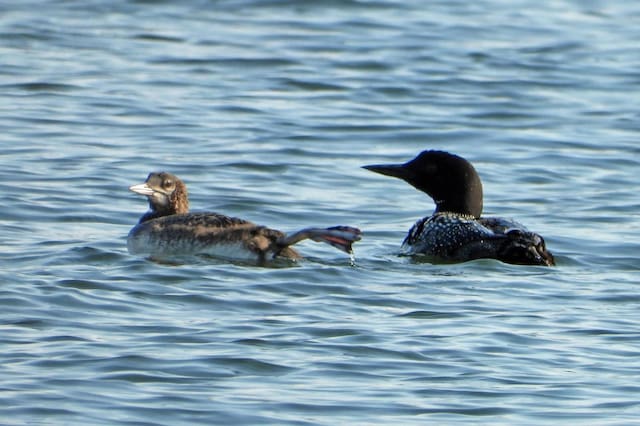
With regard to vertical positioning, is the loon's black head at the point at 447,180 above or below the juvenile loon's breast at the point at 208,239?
above

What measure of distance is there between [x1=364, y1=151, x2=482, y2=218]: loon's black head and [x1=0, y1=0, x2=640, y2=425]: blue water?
15.7 inches

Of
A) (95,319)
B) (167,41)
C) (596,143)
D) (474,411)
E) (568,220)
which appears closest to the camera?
(474,411)

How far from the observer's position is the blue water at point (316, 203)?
24.2 ft

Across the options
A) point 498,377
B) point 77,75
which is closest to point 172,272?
point 498,377

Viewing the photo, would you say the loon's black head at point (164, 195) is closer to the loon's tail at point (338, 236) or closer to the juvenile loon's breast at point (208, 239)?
the juvenile loon's breast at point (208, 239)

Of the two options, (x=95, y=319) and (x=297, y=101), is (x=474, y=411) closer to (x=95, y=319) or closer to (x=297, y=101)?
(x=95, y=319)

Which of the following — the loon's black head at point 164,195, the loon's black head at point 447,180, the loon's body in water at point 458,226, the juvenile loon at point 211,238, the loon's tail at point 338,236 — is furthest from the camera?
the loon's black head at point 447,180

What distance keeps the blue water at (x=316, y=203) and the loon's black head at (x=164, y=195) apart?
0.98 feet

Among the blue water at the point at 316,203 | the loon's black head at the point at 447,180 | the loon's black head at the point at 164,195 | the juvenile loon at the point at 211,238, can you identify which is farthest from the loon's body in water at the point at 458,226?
the loon's black head at the point at 164,195

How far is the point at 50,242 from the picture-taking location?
1057cm

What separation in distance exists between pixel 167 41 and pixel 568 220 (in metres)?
7.73

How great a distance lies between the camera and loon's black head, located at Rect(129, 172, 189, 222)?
10844 mm

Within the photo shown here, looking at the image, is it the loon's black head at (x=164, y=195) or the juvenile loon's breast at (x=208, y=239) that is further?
the loon's black head at (x=164, y=195)

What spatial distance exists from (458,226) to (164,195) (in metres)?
1.81
